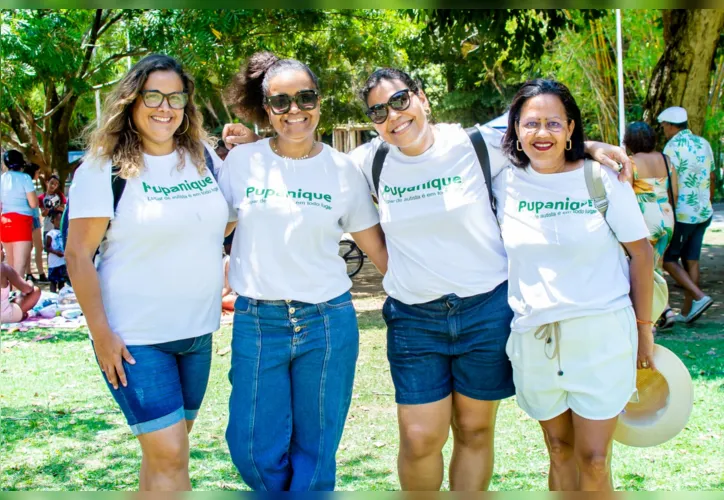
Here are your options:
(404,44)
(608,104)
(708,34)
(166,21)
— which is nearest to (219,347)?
(166,21)

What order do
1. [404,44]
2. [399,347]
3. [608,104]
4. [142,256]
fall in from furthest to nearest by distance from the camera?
[608,104] → [404,44] → [399,347] → [142,256]

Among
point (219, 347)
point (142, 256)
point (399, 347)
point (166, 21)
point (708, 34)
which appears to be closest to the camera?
point (142, 256)

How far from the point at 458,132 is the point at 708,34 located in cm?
726

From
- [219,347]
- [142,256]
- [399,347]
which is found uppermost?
[142,256]

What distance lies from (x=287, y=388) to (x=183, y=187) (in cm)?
91

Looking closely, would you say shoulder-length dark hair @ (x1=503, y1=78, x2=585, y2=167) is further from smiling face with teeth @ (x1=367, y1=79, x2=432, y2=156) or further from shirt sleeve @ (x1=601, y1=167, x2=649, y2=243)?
smiling face with teeth @ (x1=367, y1=79, x2=432, y2=156)

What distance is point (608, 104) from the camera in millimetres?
17719

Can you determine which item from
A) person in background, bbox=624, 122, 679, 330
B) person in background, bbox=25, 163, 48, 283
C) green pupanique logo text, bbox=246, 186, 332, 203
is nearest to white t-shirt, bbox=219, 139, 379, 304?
green pupanique logo text, bbox=246, 186, 332, 203

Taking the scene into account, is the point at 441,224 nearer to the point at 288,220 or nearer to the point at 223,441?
the point at 288,220

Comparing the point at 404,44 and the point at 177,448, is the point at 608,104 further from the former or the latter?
the point at 177,448

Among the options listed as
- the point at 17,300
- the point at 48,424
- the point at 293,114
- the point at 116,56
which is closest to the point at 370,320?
the point at 17,300

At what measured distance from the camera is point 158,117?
311 centimetres

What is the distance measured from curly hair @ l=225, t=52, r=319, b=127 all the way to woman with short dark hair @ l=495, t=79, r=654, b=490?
995 mm

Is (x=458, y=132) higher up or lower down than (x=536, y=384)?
higher up
